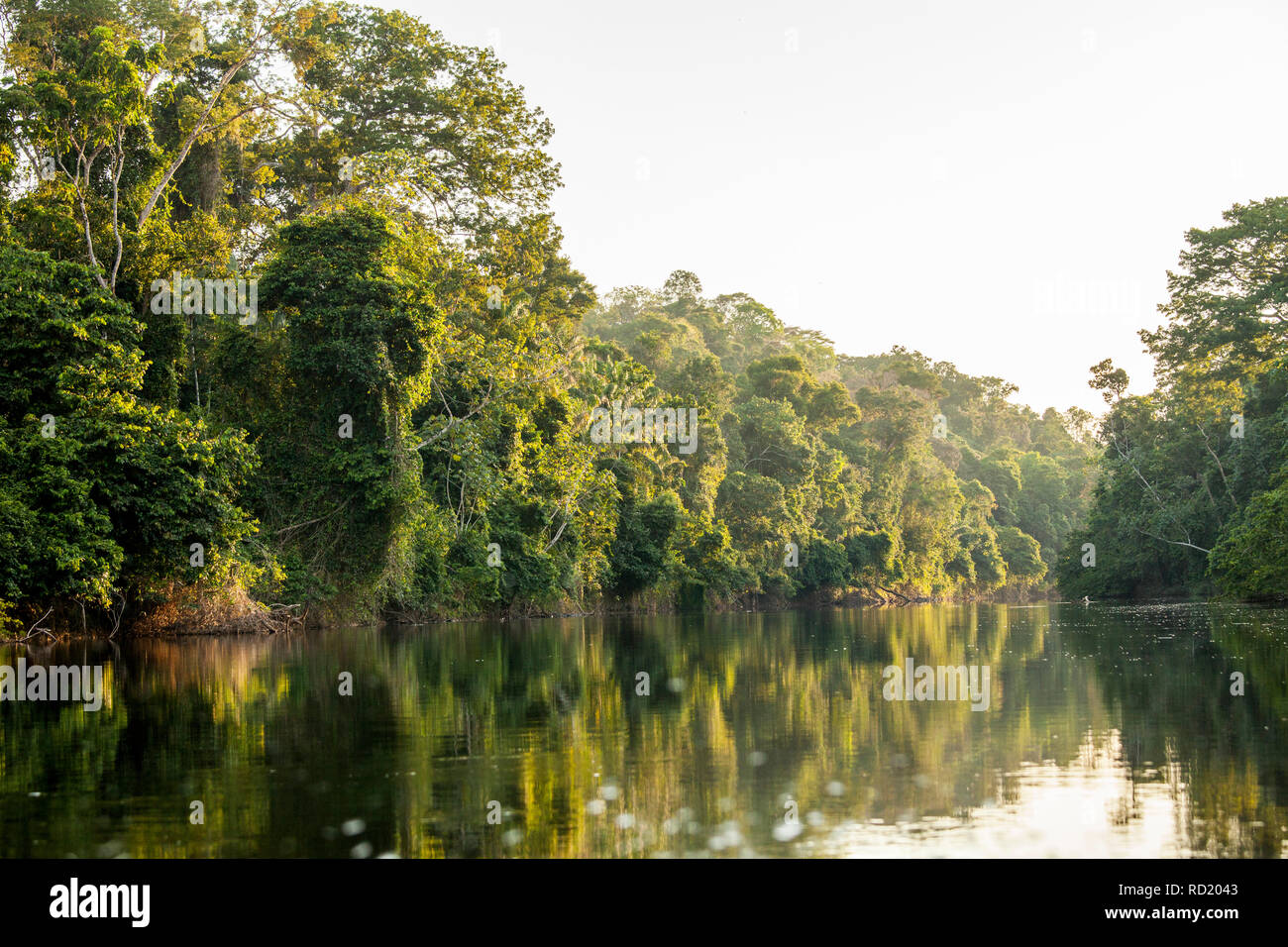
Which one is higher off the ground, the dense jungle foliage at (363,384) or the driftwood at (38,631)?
the dense jungle foliage at (363,384)

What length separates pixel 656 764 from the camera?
787 cm

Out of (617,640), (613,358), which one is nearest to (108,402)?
(617,640)

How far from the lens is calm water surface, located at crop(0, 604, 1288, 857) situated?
5.76 metres

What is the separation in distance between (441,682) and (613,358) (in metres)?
37.5

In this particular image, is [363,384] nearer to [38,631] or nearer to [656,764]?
[38,631]

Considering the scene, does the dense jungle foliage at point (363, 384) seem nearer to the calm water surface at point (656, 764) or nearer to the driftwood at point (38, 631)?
the driftwood at point (38, 631)

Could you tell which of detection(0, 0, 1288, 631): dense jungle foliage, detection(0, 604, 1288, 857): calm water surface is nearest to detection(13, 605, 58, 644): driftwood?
detection(0, 0, 1288, 631): dense jungle foliage

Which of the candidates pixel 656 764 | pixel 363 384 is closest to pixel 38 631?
pixel 363 384

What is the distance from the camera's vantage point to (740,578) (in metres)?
50.9

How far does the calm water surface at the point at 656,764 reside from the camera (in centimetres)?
576

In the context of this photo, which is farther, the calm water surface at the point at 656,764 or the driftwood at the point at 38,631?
the driftwood at the point at 38,631

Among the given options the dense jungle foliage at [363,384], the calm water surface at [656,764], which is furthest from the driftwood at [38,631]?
the calm water surface at [656,764]

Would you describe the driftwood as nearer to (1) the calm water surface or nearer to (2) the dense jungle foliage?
(2) the dense jungle foliage
